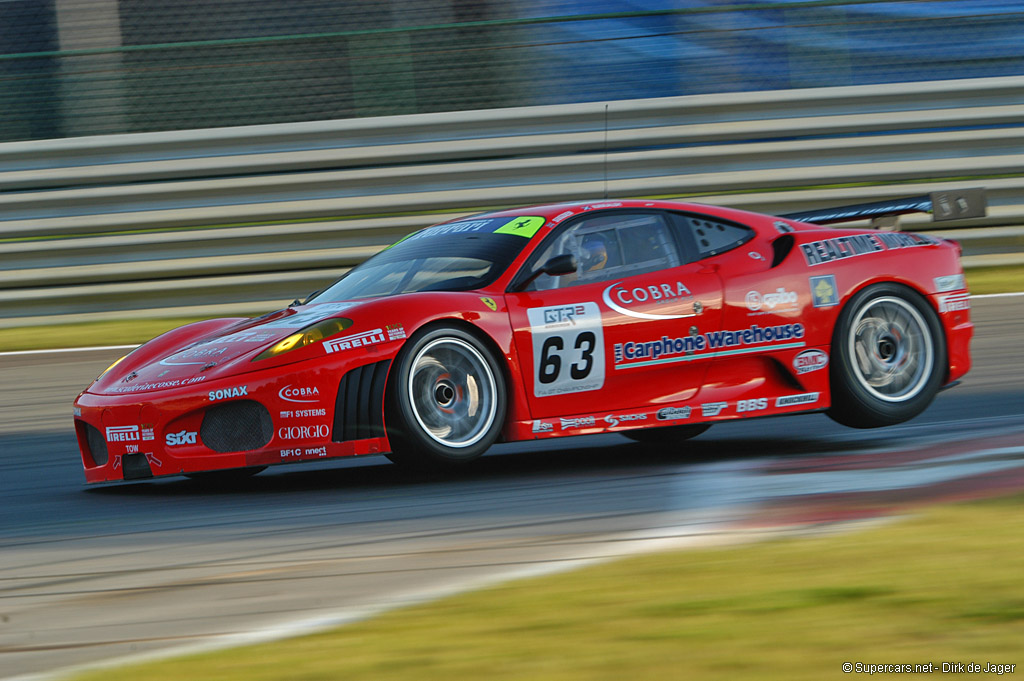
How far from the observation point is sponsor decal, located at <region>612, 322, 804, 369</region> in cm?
572

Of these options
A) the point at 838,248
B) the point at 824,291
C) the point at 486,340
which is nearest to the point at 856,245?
the point at 838,248

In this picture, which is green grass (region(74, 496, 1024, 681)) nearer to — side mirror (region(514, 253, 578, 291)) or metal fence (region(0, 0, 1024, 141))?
side mirror (region(514, 253, 578, 291))

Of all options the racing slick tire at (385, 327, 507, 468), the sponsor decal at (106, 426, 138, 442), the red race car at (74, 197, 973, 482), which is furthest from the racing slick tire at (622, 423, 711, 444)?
the sponsor decal at (106, 426, 138, 442)

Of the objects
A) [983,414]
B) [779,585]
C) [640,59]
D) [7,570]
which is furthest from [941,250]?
[640,59]

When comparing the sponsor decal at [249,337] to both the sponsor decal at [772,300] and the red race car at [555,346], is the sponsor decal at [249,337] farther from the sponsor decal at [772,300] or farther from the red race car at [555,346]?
the sponsor decal at [772,300]

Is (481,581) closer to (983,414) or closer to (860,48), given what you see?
(983,414)

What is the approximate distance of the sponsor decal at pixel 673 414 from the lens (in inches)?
227

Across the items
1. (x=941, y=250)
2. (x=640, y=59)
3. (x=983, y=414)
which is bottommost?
(x=983, y=414)

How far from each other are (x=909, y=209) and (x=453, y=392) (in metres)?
2.70

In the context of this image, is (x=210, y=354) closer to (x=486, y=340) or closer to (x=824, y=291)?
(x=486, y=340)

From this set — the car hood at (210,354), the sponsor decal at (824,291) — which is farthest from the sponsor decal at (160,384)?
the sponsor decal at (824,291)

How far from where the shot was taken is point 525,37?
1161cm

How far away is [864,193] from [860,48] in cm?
140

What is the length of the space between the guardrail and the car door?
5.28m
